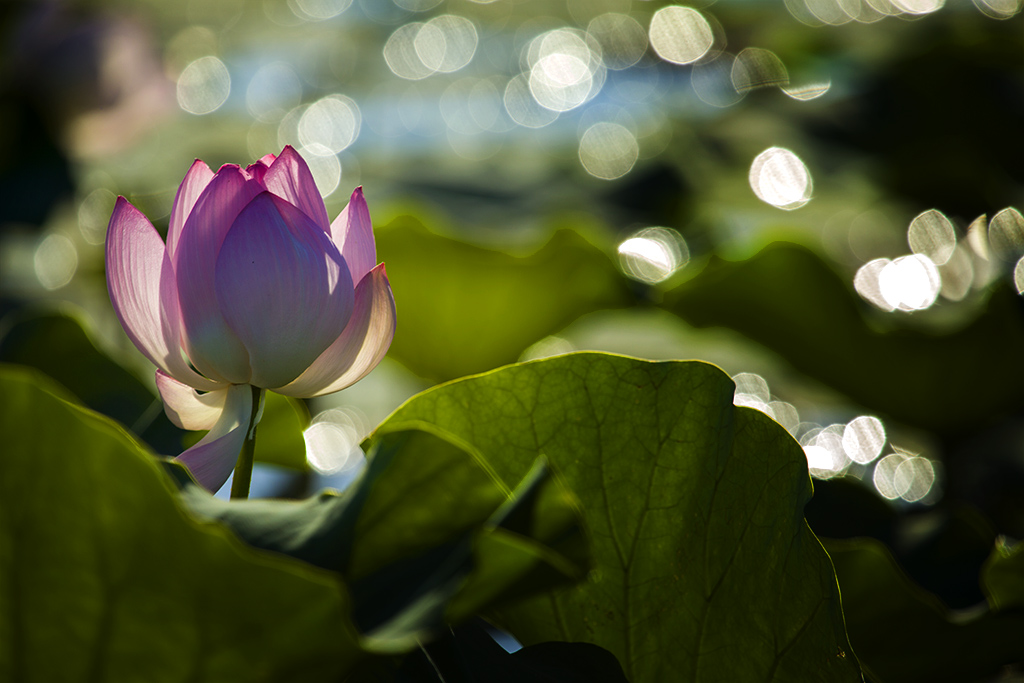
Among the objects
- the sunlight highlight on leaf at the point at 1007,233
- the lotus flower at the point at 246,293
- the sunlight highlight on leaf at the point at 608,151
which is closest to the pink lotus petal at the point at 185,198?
the lotus flower at the point at 246,293

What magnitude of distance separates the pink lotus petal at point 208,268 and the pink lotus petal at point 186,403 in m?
0.04

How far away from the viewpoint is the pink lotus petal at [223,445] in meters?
0.34

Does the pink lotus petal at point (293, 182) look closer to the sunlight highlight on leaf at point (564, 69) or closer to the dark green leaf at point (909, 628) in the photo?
the dark green leaf at point (909, 628)

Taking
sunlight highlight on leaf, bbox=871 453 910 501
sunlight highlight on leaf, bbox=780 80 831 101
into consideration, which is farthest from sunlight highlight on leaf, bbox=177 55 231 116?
sunlight highlight on leaf, bbox=871 453 910 501

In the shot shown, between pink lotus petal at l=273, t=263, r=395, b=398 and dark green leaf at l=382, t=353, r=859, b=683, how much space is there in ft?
0.12

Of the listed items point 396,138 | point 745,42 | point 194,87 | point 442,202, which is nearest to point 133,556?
point 442,202

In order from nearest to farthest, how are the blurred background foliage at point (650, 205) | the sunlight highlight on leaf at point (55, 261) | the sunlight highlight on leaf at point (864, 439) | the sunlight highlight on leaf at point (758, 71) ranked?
the blurred background foliage at point (650, 205), the sunlight highlight on leaf at point (864, 439), the sunlight highlight on leaf at point (55, 261), the sunlight highlight on leaf at point (758, 71)

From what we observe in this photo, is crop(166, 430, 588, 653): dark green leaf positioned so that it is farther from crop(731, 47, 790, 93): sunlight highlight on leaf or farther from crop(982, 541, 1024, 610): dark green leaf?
crop(731, 47, 790, 93): sunlight highlight on leaf

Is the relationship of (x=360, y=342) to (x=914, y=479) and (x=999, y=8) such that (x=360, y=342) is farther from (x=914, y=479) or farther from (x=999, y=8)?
(x=999, y=8)

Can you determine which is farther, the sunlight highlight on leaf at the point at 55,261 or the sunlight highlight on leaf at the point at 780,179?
the sunlight highlight on leaf at the point at 780,179

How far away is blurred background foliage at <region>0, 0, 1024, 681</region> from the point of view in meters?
0.64

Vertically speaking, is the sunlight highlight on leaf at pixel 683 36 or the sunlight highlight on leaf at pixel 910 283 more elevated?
the sunlight highlight on leaf at pixel 910 283

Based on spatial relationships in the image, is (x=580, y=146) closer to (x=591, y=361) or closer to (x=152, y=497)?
(x=591, y=361)

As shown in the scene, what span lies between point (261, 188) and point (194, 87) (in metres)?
2.43
